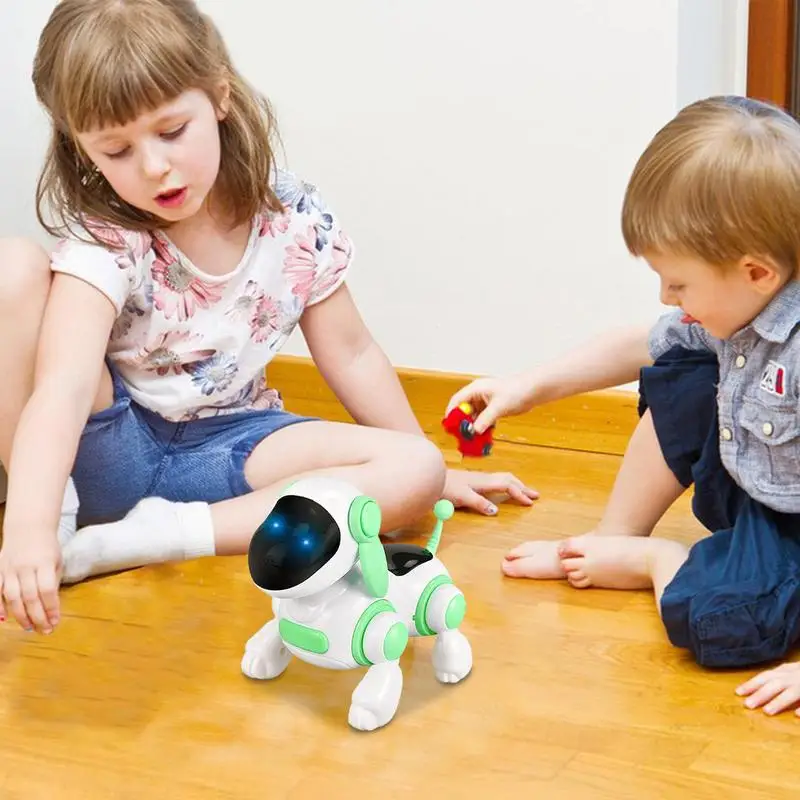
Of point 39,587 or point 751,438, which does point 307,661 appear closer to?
point 39,587

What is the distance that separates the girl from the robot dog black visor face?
215mm

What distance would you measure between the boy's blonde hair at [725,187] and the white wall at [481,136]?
0.47 meters

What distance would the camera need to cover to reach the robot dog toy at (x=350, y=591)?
3.05 ft

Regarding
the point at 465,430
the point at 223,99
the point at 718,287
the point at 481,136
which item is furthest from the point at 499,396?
the point at 481,136

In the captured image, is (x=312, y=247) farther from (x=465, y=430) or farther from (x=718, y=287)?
(x=718, y=287)

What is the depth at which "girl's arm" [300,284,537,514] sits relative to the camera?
137cm

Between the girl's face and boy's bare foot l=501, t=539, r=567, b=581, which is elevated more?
the girl's face

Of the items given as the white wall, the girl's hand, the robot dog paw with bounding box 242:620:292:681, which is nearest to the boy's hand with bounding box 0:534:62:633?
the robot dog paw with bounding box 242:620:292:681

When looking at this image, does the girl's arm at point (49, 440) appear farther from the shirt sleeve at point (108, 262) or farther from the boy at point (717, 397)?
the boy at point (717, 397)

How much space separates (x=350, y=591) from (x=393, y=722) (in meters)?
0.10

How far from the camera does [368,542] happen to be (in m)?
0.95

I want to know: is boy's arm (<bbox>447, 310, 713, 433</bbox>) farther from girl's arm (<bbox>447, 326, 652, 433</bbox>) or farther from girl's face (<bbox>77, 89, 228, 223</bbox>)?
girl's face (<bbox>77, 89, 228, 223</bbox>)

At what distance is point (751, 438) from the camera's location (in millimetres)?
1069

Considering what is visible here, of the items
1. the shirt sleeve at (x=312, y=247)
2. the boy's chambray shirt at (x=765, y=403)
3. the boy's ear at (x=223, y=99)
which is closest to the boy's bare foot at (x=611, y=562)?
the boy's chambray shirt at (x=765, y=403)
